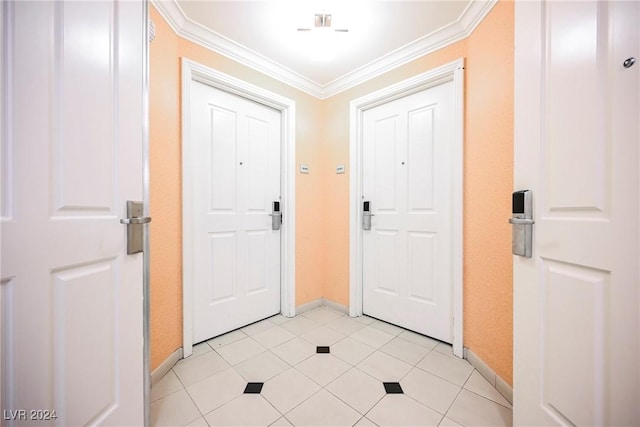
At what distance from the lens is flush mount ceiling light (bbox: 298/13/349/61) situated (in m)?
1.70

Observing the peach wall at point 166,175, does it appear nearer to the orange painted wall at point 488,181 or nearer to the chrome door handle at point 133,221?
the chrome door handle at point 133,221

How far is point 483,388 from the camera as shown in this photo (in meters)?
1.48

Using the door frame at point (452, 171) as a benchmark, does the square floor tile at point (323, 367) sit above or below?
below

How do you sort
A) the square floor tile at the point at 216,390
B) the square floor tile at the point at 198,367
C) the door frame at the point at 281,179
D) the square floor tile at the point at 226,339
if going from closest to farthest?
1. the square floor tile at the point at 216,390
2. the square floor tile at the point at 198,367
3. the door frame at the point at 281,179
4. the square floor tile at the point at 226,339

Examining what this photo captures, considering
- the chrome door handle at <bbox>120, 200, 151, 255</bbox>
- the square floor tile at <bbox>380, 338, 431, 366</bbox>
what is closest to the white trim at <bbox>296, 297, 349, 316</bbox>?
the square floor tile at <bbox>380, 338, 431, 366</bbox>

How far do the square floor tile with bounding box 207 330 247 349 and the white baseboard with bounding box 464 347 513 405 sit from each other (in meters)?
1.76

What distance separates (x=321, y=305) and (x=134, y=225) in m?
2.19

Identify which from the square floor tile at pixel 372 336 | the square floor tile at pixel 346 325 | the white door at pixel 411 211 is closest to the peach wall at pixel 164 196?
the square floor tile at pixel 346 325

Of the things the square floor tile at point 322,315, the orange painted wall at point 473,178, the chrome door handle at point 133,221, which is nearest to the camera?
the chrome door handle at point 133,221

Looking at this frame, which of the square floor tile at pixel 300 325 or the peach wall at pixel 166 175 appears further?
the square floor tile at pixel 300 325

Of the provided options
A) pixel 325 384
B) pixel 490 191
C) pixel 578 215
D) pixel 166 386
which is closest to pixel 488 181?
pixel 490 191

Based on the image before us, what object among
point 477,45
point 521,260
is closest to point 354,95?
point 477,45

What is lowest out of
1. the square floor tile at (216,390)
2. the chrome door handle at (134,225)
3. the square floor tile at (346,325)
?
the square floor tile at (346,325)

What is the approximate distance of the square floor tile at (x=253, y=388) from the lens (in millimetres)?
1448
